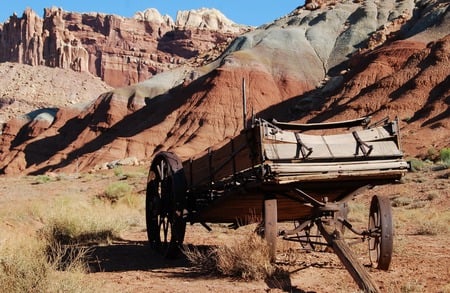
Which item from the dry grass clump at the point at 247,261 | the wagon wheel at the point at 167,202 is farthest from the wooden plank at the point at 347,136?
the wagon wheel at the point at 167,202

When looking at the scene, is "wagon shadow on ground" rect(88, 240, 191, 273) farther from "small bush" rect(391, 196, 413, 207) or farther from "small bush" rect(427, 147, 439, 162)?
"small bush" rect(427, 147, 439, 162)

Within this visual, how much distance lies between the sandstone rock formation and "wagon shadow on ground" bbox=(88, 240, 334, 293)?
145m

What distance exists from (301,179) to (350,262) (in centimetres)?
106

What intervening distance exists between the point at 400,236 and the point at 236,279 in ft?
16.3

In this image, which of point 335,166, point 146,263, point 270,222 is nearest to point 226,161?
point 270,222

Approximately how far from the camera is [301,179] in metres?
6.49

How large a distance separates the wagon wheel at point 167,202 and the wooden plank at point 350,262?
2.29 m

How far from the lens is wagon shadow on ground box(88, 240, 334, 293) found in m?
7.18

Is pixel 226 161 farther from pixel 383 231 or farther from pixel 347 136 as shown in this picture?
pixel 383 231

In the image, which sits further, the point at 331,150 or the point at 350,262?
the point at 331,150

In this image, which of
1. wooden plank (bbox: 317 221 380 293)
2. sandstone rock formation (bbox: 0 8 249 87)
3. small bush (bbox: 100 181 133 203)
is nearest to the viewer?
wooden plank (bbox: 317 221 380 293)

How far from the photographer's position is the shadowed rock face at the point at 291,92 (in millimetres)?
43125

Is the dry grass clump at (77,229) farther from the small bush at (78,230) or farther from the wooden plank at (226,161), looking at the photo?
the wooden plank at (226,161)

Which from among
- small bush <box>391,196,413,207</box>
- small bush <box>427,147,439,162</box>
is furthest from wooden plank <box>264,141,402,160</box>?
small bush <box>427,147,439,162</box>
